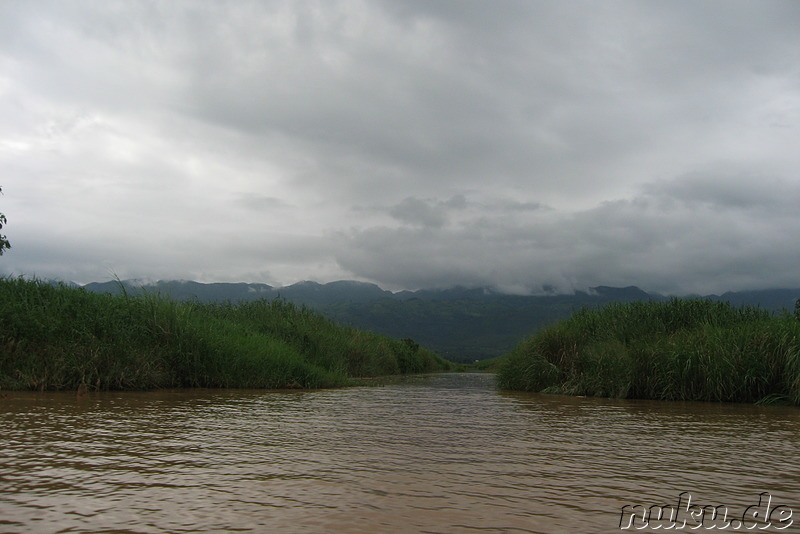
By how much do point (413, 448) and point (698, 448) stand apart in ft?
7.69

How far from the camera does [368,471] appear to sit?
3.39 metres

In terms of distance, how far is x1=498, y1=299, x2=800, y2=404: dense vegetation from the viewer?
991cm

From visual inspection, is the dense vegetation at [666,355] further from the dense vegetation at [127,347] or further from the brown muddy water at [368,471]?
the dense vegetation at [127,347]

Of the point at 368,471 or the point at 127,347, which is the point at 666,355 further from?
the point at 127,347

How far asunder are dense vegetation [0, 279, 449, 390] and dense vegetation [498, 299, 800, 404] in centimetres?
511

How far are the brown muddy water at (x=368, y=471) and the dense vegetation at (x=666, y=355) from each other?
4144 mm

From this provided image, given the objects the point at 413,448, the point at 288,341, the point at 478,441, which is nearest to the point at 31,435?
the point at 413,448

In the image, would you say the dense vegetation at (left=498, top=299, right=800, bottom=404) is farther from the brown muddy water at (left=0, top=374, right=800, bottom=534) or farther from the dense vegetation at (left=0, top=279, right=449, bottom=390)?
the dense vegetation at (left=0, top=279, right=449, bottom=390)

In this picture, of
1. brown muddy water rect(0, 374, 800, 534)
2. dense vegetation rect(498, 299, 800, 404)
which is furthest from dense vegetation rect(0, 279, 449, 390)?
dense vegetation rect(498, 299, 800, 404)

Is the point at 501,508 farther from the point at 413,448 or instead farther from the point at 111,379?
the point at 111,379

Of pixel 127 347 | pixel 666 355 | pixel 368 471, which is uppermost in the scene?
pixel 666 355

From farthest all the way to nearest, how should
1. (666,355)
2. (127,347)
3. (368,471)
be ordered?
(666,355) → (127,347) → (368,471)

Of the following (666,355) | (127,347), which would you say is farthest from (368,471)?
(666,355)

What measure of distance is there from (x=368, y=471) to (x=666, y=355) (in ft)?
30.3
